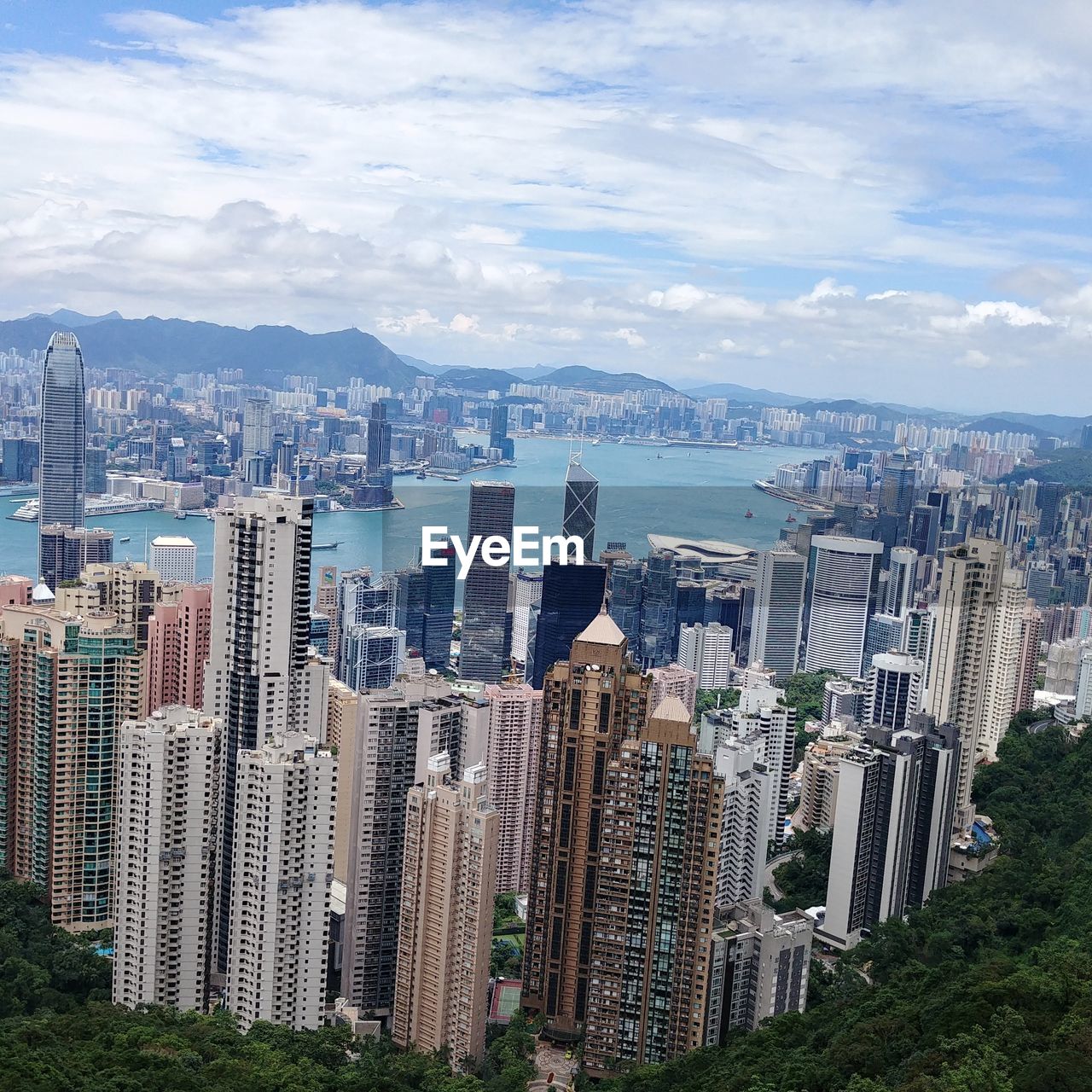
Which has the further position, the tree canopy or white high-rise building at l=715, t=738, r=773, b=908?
white high-rise building at l=715, t=738, r=773, b=908

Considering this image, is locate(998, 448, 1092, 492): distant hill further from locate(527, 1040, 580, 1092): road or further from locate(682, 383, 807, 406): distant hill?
locate(527, 1040, 580, 1092): road

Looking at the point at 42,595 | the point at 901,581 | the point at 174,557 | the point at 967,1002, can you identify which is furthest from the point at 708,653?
the point at 967,1002

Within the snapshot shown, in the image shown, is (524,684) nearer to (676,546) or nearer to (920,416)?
(676,546)

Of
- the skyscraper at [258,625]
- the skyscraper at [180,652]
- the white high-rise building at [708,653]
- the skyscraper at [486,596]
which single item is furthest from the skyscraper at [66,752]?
the white high-rise building at [708,653]

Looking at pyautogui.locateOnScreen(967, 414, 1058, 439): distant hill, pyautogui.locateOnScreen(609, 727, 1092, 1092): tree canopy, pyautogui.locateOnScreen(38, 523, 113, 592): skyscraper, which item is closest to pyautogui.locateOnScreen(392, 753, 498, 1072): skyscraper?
pyautogui.locateOnScreen(609, 727, 1092, 1092): tree canopy

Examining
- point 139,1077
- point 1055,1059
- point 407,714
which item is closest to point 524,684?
point 407,714

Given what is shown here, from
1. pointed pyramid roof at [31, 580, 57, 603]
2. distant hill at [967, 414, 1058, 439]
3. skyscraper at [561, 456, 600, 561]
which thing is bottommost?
pointed pyramid roof at [31, 580, 57, 603]
